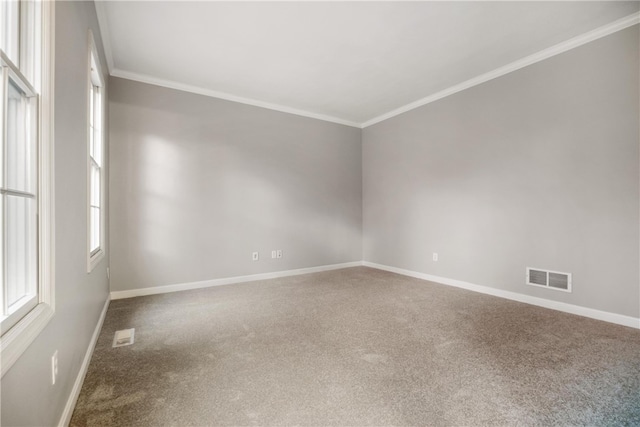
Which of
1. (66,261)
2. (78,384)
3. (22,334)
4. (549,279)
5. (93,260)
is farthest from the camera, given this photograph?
(549,279)

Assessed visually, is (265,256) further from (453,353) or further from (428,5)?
(428,5)

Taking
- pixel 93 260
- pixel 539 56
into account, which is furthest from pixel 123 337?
pixel 539 56

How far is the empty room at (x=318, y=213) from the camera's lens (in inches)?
57.2

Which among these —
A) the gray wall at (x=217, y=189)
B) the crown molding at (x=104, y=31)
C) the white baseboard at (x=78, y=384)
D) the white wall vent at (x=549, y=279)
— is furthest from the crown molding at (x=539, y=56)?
the white baseboard at (x=78, y=384)

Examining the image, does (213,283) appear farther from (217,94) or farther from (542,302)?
(542,302)

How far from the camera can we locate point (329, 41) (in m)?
2.95

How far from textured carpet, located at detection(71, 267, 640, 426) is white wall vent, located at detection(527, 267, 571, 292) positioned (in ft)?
0.98

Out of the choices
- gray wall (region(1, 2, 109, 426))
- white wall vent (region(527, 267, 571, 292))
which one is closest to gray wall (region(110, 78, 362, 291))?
gray wall (region(1, 2, 109, 426))

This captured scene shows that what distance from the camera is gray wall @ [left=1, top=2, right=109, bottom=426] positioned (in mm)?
1031

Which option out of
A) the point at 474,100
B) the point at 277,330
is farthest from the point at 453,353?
the point at 474,100

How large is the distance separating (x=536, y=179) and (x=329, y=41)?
109 inches

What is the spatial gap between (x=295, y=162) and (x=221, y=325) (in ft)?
9.76

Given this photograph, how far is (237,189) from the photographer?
4.34 m

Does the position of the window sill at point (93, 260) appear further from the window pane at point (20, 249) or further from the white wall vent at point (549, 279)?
the white wall vent at point (549, 279)
